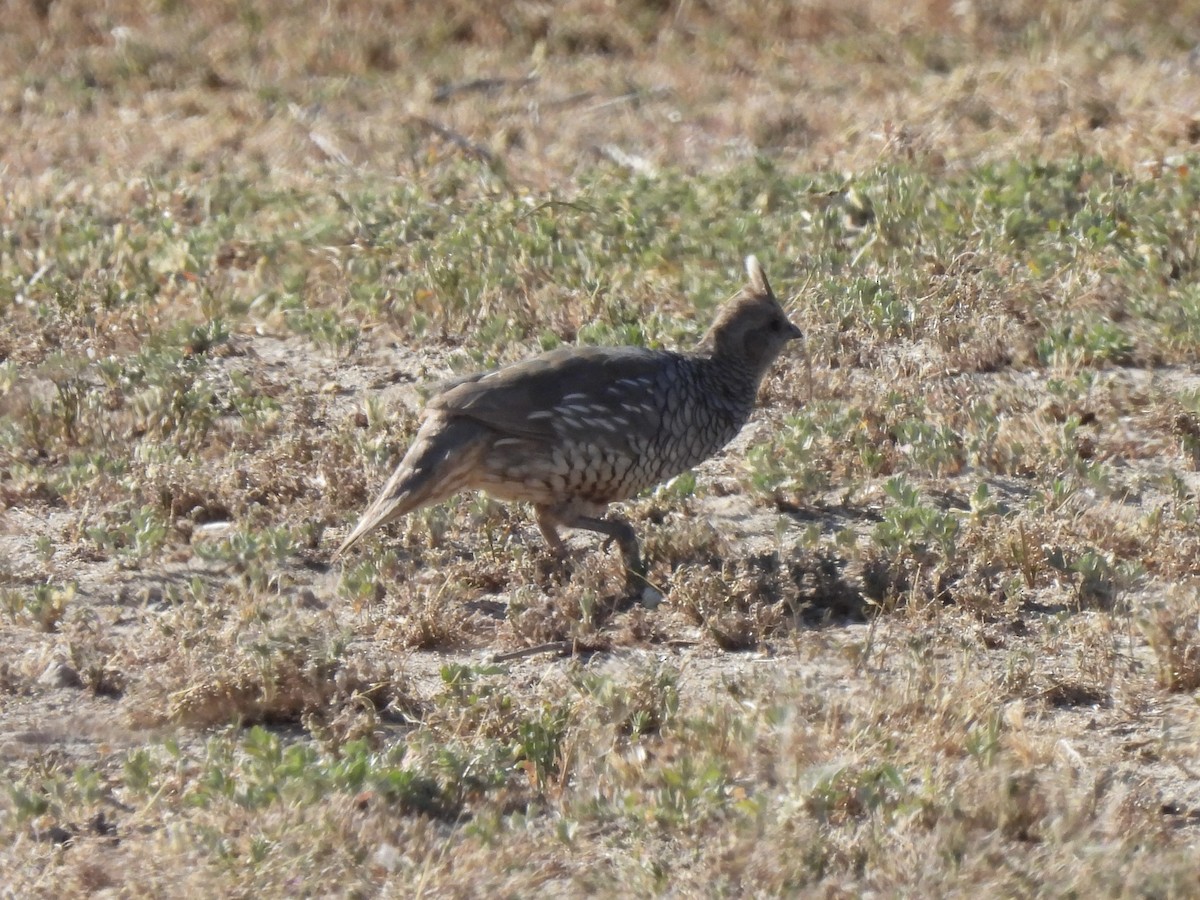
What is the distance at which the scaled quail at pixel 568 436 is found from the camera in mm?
7266

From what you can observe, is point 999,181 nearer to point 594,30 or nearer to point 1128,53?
point 1128,53

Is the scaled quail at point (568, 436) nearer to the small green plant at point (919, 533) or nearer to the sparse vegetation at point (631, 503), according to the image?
the sparse vegetation at point (631, 503)

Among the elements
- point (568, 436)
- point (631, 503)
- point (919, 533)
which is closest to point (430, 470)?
point (568, 436)

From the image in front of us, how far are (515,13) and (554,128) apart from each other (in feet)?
9.28

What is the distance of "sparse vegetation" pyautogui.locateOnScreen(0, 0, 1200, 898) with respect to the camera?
5.50 metres

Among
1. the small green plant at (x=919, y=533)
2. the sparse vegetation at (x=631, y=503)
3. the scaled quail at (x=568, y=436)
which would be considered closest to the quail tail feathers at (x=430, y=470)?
the scaled quail at (x=568, y=436)

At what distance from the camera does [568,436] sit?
750 cm

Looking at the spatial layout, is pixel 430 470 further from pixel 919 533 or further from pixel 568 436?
pixel 919 533

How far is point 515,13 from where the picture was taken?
15961mm

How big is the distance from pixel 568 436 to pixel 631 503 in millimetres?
935

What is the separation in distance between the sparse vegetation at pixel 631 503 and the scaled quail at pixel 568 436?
25 cm

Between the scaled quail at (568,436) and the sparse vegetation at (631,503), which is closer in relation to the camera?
the sparse vegetation at (631,503)

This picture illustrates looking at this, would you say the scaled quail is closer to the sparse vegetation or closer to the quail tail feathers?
the quail tail feathers

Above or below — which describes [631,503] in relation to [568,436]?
below
